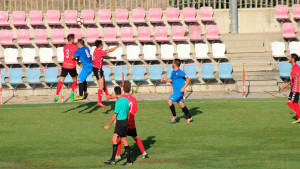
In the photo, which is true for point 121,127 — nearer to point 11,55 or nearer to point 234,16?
point 11,55

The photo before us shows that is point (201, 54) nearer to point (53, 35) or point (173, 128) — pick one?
point (53, 35)

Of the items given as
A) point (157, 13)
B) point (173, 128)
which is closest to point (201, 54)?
point (157, 13)

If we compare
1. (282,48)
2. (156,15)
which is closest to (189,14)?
(156,15)

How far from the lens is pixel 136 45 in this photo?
26.8m

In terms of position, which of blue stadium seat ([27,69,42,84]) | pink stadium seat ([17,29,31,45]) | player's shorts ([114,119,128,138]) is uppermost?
pink stadium seat ([17,29,31,45])

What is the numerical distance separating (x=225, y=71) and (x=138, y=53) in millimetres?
3949

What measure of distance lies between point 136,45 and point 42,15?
453cm

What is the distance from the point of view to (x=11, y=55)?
84.9 ft

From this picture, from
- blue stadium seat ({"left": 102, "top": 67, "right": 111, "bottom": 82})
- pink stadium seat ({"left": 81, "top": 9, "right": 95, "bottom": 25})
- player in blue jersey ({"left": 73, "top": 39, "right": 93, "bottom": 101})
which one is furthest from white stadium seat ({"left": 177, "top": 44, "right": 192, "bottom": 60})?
player in blue jersey ({"left": 73, "top": 39, "right": 93, "bottom": 101})

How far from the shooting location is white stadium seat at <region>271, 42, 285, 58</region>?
26219 mm

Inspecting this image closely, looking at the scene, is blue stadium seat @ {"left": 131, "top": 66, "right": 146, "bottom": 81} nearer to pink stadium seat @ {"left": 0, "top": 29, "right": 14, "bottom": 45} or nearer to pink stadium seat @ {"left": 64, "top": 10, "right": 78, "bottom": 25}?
pink stadium seat @ {"left": 64, "top": 10, "right": 78, "bottom": 25}

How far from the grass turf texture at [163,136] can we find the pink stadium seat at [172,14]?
587 centimetres

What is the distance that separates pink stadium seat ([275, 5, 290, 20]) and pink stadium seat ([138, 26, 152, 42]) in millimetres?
6529

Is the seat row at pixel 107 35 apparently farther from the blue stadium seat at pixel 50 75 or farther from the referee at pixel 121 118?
the referee at pixel 121 118
